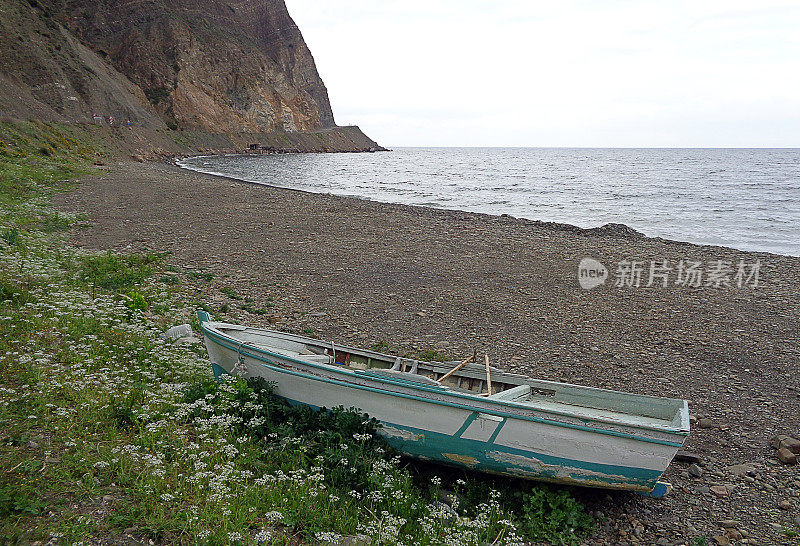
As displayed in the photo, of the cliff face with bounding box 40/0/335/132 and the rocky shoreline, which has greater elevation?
the cliff face with bounding box 40/0/335/132

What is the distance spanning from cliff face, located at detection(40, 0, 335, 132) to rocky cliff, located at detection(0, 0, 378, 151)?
0.21m

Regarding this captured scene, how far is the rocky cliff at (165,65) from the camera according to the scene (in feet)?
163

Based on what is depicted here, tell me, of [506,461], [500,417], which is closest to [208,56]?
[500,417]

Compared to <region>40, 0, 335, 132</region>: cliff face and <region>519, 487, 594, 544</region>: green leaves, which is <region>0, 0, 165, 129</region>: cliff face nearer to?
<region>40, 0, 335, 132</region>: cliff face

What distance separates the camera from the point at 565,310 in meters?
12.2

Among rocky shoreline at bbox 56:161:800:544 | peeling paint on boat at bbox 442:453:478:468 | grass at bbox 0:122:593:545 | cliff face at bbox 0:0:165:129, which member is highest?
cliff face at bbox 0:0:165:129

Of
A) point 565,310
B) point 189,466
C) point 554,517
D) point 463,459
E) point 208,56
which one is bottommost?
point 565,310

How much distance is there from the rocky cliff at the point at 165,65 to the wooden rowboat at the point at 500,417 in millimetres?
42202

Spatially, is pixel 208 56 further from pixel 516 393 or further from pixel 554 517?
pixel 554 517

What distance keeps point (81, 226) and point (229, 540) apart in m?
15.7

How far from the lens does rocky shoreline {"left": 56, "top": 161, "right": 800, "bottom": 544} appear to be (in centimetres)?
597

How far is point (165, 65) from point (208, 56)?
1216 cm

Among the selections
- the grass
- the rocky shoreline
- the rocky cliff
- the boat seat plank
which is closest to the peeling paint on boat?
the grass

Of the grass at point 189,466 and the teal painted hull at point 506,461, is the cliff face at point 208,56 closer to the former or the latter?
the grass at point 189,466
